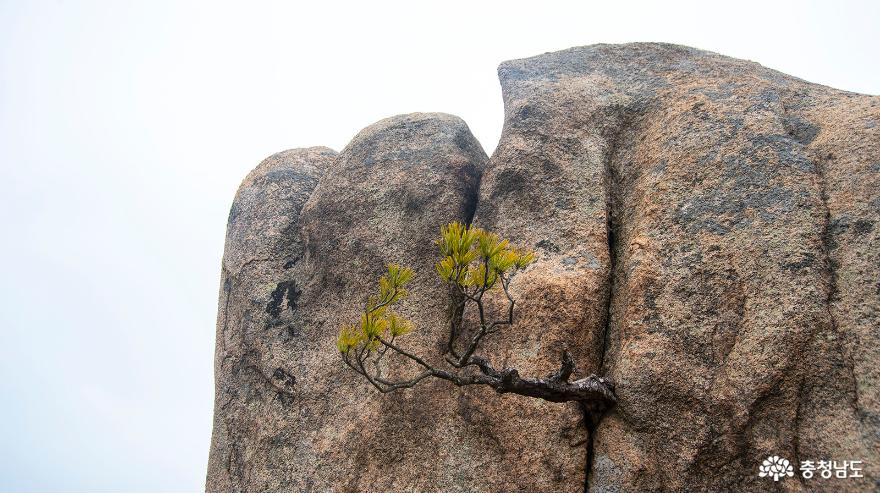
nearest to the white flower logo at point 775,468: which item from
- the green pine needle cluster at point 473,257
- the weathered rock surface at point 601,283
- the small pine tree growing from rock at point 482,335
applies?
the weathered rock surface at point 601,283

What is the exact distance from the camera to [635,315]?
7258 mm

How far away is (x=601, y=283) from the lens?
7941mm

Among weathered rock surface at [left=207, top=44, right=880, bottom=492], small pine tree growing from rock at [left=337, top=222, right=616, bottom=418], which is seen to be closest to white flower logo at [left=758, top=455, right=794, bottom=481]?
weathered rock surface at [left=207, top=44, right=880, bottom=492]

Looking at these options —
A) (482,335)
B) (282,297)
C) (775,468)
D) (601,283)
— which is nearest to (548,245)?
(601,283)

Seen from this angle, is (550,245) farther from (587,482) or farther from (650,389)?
(587,482)

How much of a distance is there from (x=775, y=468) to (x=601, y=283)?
2768 mm

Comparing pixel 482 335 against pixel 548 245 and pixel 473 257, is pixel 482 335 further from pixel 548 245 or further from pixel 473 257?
pixel 548 245

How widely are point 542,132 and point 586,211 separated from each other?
5.55 feet

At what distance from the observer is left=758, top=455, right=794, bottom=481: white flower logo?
593 centimetres

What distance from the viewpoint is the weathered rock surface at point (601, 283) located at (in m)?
6.29

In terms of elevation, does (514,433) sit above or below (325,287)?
below

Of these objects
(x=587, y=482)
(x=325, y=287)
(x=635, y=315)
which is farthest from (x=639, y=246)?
(x=325, y=287)

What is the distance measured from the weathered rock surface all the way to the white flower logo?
7 cm

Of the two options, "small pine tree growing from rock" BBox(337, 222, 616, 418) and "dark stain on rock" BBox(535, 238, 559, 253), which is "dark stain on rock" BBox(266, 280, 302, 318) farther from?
"dark stain on rock" BBox(535, 238, 559, 253)
